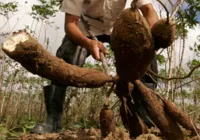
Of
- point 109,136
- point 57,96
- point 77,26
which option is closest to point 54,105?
point 57,96

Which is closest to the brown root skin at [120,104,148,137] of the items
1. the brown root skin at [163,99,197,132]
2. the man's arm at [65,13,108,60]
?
the brown root skin at [163,99,197,132]

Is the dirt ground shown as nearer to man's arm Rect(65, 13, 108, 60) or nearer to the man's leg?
the man's leg

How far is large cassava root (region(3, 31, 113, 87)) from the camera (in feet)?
4.05

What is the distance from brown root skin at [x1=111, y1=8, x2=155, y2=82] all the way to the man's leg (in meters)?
1.05

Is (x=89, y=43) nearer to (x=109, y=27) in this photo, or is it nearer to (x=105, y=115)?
(x=105, y=115)

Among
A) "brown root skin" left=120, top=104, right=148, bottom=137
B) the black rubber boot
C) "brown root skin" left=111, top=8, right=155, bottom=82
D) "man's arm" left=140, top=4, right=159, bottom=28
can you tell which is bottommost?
"brown root skin" left=120, top=104, right=148, bottom=137

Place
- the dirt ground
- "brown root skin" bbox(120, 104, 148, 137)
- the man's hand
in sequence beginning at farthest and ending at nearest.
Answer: "brown root skin" bbox(120, 104, 148, 137)
the dirt ground
the man's hand

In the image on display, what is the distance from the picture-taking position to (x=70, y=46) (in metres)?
2.33

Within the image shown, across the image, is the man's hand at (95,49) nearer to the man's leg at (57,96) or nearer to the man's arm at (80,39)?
the man's arm at (80,39)

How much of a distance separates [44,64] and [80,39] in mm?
483

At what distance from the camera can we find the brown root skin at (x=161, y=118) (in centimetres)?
168

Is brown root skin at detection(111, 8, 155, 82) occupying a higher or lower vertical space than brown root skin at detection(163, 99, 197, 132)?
higher

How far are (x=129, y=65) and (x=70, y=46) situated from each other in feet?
3.56

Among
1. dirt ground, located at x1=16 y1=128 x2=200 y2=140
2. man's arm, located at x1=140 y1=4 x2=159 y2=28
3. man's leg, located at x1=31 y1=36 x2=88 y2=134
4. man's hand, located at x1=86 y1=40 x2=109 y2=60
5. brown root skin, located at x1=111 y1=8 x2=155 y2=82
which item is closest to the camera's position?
brown root skin, located at x1=111 y1=8 x2=155 y2=82
